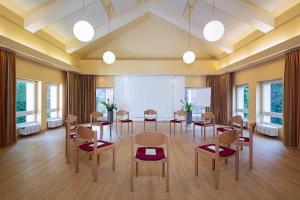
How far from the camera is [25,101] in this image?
273 inches

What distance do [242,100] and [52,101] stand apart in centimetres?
900

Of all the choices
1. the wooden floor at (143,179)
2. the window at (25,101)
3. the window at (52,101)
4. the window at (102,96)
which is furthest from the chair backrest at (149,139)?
the window at (102,96)

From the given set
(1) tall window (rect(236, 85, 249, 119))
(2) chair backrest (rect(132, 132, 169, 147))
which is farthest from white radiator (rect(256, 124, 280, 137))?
(2) chair backrest (rect(132, 132, 169, 147))

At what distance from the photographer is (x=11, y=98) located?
5.33 m

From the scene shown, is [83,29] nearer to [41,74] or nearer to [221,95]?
[41,74]

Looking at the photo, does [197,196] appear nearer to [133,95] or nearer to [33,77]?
[33,77]

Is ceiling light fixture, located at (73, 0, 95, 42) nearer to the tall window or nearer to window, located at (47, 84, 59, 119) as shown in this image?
window, located at (47, 84, 59, 119)

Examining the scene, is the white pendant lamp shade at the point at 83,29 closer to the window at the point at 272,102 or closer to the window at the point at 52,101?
the window at the point at 52,101

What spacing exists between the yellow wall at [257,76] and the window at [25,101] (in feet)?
28.3

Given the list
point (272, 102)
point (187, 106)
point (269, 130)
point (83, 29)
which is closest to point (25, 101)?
point (83, 29)

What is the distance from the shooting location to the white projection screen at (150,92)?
10062 mm

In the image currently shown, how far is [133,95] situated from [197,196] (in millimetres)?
7914

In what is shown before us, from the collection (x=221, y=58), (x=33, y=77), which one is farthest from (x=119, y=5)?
(x=221, y=58)

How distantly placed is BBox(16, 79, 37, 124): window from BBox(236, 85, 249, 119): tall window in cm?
903
